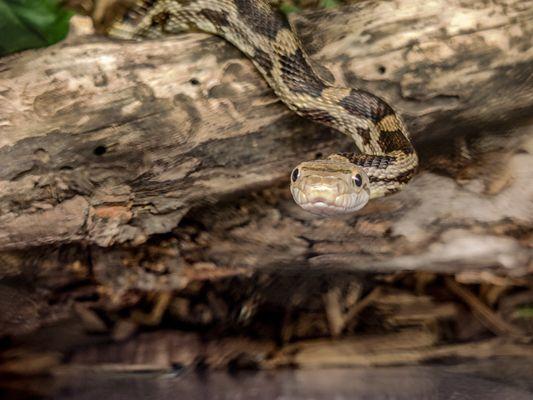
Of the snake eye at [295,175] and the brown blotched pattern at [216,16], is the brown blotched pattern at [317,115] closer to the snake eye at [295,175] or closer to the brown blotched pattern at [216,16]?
the snake eye at [295,175]

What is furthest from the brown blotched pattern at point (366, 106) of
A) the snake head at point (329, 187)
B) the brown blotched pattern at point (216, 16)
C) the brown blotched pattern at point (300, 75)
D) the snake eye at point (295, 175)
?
the brown blotched pattern at point (216, 16)

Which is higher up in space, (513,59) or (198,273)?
(513,59)

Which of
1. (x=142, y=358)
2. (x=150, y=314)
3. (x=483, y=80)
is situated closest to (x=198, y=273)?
(x=150, y=314)

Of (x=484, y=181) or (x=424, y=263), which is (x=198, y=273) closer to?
(x=424, y=263)

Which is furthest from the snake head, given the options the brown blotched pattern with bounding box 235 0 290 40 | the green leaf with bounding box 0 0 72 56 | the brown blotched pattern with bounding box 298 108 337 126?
the green leaf with bounding box 0 0 72 56

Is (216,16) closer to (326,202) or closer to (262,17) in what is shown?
(262,17)

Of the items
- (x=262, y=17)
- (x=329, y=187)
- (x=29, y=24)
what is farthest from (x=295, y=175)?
(x=29, y=24)
